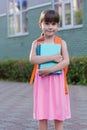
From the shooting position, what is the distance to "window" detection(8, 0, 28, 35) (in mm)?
21016

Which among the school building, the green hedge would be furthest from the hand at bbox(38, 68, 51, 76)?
the school building

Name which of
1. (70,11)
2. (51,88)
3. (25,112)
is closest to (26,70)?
(70,11)

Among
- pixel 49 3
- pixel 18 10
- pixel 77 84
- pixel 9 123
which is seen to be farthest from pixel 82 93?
pixel 18 10

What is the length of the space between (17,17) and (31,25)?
1.99 m

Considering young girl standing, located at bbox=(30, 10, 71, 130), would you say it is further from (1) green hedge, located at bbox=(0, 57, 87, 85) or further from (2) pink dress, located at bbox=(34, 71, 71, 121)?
(1) green hedge, located at bbox=(0, 57, 87, 85)

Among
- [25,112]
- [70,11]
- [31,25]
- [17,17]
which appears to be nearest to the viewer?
[25,112]

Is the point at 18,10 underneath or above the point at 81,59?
above

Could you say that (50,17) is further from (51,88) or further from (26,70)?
(26,70)

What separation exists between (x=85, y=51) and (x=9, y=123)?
33.1 ft

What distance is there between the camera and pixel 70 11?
699 inches

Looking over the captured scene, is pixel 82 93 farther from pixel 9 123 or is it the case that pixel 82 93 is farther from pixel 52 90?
pixel 52 90

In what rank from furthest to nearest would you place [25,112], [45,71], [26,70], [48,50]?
1. [26,70]
2. [25,112]
3. [48,50]
4. [45,71]

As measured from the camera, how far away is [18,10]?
2153 centimetres

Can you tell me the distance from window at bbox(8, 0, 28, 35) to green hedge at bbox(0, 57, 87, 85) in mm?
3081
